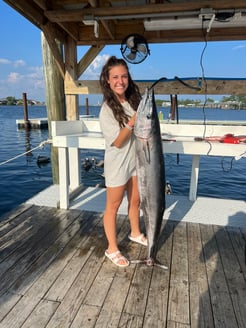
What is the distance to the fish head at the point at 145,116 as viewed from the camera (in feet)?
6.63

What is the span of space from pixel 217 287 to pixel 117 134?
64.9 inches

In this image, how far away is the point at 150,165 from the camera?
2301 millimetres

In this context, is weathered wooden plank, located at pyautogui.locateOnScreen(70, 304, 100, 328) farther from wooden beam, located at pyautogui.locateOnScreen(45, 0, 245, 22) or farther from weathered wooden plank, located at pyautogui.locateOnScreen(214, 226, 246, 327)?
wooden beam, located at pyautogui.locateOnScreen(45, 0, 245, 22)

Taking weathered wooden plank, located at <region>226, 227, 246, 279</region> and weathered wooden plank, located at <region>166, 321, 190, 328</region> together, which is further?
weathered wooden plank, located at <region>226, 227, 246, 279</region>

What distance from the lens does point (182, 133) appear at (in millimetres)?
4555

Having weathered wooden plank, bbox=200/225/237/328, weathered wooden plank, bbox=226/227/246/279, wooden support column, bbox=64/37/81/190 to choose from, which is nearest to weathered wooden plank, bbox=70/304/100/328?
weathered wooden plank, bbox=200/225/237/328

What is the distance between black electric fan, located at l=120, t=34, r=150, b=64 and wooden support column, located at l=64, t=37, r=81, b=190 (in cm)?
Result: 93

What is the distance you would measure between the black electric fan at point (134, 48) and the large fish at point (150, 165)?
2.69m

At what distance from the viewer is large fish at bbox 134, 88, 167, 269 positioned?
2.07 metres

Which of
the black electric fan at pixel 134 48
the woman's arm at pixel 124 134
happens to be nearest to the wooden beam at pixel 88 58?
the black electric fan at pixel 134 48

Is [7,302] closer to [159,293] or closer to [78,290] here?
[78,290]

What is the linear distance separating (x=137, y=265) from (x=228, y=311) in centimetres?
92

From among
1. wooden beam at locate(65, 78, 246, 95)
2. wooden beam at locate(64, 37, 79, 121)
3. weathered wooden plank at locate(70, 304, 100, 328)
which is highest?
wooden beam at locate(64, 37, 79, 121)

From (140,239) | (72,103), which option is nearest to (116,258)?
(140,239)
